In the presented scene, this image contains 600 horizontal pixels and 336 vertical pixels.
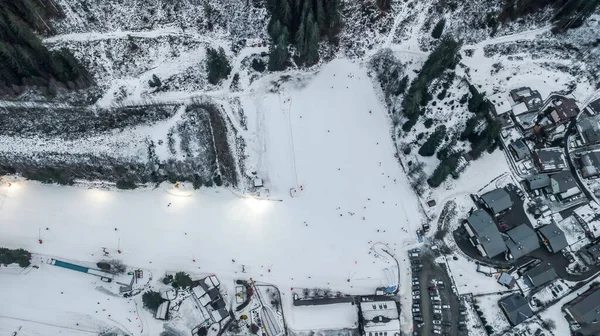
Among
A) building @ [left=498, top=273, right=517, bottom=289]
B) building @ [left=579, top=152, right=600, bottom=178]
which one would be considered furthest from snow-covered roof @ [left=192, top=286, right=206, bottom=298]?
building @ [left=579, top=152, right=600, bottom=178]

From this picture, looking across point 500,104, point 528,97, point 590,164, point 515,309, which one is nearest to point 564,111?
point 528,97

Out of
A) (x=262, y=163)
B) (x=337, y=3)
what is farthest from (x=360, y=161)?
(x=337, y=3)

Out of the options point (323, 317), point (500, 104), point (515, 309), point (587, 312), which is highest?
point (500, 104)

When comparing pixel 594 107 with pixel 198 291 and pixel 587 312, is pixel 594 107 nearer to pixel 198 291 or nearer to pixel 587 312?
pixel 587 312

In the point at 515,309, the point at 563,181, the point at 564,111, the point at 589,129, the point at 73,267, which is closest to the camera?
the point at 515,309

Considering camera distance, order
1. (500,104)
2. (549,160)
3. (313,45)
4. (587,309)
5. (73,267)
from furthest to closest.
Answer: (313,45) < (500,104) < (549,160) < (73,267) < (587,309)

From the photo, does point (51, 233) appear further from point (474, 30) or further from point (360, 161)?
point (474, 30)

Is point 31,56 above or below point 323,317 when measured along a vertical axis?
above
